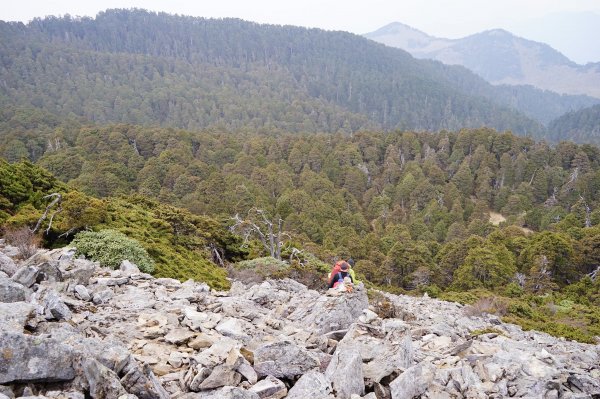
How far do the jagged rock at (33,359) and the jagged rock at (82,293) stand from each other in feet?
14.0

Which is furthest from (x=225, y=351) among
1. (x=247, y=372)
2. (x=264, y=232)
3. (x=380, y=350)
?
(x=264, y=232)

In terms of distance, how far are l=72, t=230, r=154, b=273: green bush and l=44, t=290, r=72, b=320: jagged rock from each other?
21.4ft

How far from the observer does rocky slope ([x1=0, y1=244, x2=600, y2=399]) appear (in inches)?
219

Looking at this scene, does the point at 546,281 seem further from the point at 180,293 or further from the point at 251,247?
the point at 180,293

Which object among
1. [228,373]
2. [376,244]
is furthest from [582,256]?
[228,373]

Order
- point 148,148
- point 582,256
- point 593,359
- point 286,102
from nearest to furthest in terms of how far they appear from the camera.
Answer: point 593,359, point 582,256, point 148,148, point 286,102

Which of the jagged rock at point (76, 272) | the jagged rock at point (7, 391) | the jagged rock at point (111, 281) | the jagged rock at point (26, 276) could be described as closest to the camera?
the jagged rock at point (7, 391)

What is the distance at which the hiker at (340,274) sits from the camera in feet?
37.7

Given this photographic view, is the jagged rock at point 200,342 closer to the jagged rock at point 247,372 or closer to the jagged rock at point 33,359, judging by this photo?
the jagged rock at point 247,372

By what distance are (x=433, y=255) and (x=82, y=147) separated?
60.8 meters

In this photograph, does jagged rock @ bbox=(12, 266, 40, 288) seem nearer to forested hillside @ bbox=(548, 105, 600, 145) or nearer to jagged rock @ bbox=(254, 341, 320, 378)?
jagged rock @ bbox=(254, 341, 320, 378)

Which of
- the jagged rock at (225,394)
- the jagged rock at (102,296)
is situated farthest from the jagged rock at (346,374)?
the jagged rock at (102,296)

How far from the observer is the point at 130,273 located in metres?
12.9

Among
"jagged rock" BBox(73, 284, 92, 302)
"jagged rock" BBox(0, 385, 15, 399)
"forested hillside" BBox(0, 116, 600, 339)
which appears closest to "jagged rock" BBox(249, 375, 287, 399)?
Answer: "jagged rock" BBox(0, 385, 15, 399)
